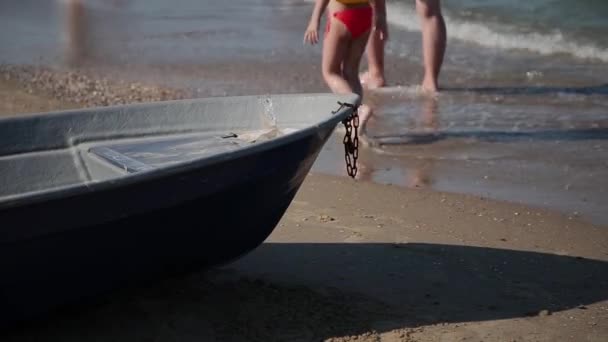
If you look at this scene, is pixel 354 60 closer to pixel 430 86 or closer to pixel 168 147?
pixel 430 86

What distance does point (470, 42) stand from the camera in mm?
11555

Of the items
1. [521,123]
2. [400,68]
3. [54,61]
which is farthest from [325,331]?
[54,61]

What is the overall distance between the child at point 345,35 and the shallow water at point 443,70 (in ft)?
1.57

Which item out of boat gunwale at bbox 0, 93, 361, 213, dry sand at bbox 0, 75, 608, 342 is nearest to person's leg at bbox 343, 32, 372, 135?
dry sand at bbox 0, 75, 608, 342

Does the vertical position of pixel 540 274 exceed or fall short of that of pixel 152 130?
it falls short

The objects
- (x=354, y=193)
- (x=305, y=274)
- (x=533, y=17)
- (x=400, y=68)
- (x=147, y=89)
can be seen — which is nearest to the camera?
(x=305, y=274)

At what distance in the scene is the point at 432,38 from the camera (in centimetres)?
877

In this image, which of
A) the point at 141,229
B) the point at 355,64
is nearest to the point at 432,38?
the point at 355,64

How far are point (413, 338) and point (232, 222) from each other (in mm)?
821

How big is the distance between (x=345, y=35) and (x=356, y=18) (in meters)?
0.14

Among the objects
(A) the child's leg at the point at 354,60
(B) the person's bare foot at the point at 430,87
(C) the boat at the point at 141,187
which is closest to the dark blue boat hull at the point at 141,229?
(C) the boat at the point at 141,187

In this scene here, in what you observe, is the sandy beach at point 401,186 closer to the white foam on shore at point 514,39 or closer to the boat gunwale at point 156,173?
the white foam on shore at point 514,39

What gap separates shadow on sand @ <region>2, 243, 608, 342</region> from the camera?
4.25m

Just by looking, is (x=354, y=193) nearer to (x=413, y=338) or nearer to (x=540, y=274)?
(x=540, y=274)
